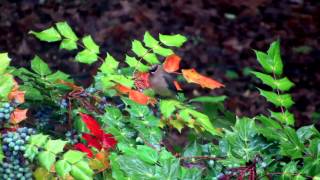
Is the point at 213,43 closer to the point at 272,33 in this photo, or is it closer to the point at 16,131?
the point at 272,33

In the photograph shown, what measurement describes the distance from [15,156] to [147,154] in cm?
34

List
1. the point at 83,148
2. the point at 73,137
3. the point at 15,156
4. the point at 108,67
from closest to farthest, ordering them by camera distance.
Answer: the point at 15,156, the point at 83,148, the point at 73,137, the point at 108,67

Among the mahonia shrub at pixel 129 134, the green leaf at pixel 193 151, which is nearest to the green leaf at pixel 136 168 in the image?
the mahonia shrub at pixel 129 134

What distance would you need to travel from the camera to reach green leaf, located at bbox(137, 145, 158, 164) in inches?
52.4

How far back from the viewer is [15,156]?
1.42 m

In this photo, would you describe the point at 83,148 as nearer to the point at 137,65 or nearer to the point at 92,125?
the point at 92,125

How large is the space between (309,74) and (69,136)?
11.8 ft

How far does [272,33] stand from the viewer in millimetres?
5348

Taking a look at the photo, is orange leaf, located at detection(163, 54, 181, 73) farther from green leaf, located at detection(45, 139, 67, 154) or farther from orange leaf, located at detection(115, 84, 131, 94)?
green leaf, located at detection(45, 139, 67, 154)

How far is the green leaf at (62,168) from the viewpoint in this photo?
52.9 inches

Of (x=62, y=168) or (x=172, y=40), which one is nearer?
(x=62, y=168)

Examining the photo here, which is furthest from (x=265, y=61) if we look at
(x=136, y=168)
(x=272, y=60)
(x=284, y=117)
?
(x=136, y=168)

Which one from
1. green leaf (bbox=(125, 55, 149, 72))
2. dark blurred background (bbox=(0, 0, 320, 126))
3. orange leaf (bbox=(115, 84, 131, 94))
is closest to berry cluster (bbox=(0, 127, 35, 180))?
orange leaf (bbox=(115, 84, 131, 94))

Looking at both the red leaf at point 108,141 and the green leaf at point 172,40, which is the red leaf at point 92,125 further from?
the green leaf at point 172,40
